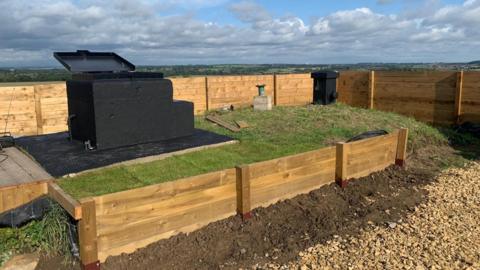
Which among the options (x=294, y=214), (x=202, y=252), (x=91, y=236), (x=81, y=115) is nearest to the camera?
(x=91, y=236)

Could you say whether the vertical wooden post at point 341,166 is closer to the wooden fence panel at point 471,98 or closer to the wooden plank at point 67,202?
the wooden plank at point 67,202

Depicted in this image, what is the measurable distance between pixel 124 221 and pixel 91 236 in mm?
399

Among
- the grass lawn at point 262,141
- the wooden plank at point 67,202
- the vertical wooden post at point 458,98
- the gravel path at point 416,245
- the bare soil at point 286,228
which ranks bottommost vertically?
the gravel path at point 416,245

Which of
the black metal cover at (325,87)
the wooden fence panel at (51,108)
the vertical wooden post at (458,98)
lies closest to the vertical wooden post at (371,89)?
the black metal cover at (325,87)

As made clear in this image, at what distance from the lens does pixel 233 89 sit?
1670 cm

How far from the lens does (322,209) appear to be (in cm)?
603

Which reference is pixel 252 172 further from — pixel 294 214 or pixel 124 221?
pixel 124 221

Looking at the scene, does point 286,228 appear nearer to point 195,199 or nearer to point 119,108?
point 195,199

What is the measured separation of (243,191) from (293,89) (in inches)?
528

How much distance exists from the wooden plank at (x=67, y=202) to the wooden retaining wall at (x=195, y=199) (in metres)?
0.01

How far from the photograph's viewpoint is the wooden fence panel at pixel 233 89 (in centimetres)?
1603

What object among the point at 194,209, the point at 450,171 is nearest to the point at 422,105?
the point at 450,171

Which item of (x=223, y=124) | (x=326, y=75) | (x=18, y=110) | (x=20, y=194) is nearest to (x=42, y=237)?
(x=20, y=194)

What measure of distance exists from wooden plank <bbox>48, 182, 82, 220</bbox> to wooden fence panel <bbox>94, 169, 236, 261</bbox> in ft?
0.71
